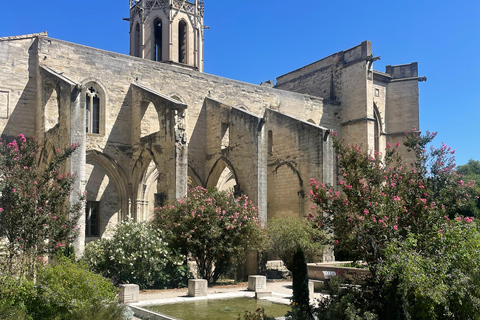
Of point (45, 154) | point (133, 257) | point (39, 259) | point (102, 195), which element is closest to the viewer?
point (39, 259)

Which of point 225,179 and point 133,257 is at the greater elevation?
point 225,179

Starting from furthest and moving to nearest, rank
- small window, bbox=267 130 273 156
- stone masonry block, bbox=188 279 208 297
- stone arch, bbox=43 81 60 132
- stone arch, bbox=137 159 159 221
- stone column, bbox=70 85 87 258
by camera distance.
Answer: small window, bbox=267 130 273 156 < stone arch, bbox=137 159 159 221 < stone arch, bbox=43 81 60 132 < stone column, bbox=70 85 87 258 < stone masonry block, bbox=188 279 208 297

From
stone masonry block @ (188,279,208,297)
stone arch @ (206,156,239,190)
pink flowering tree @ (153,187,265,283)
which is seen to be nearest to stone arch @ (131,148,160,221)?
stone arch @ (206,156,239,190)

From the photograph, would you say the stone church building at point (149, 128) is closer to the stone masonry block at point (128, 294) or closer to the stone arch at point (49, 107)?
the stone arch at point (49, 107)

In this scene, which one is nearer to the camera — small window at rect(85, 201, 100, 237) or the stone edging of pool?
the stone edging of pool

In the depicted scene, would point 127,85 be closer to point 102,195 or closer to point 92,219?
point 102,195

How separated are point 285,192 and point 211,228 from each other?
6269mm

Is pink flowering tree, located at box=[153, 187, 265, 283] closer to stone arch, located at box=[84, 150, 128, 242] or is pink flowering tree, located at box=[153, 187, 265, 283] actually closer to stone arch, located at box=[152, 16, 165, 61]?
stone arch, located at box=[84, 150, 128, 242]

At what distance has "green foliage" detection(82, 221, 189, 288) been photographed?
43.1 feet

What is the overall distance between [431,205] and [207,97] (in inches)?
528

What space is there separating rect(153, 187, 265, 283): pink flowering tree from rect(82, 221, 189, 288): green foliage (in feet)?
2.15

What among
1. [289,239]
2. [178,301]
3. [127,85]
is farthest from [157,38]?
[178,301]

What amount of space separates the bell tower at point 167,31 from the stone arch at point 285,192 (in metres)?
11.2

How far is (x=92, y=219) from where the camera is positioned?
60.0ft
